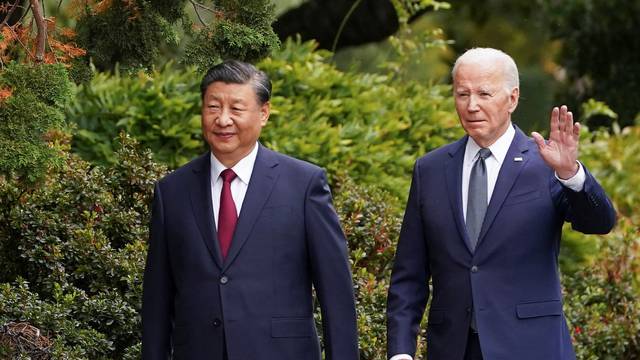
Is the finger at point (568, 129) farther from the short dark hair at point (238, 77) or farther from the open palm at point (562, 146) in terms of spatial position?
the short dark hair at point (238, 77)

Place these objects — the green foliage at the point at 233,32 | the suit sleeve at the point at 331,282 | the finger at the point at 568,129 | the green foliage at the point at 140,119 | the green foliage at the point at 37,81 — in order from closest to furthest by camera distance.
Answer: the finger at the point at 568,129 → the suit sleeve at the point at 331,282 → the green foliage at the point at 37,81 → the green foliage at the point at 233,32 → the green foliage at the point at 140,119

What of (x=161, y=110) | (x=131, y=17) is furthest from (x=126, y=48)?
(x=161, y=110)

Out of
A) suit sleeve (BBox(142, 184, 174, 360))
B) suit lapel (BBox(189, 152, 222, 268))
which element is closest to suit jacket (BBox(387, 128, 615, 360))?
suit lapel (BBox(189, 152, 222, 268))

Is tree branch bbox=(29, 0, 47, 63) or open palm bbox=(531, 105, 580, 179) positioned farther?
tree branch bbox=(29, 0, 47, 63)

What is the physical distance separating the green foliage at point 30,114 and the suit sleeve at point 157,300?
22.2 inches

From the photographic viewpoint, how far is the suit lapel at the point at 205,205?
463cm

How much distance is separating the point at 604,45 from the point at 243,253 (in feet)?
39.3

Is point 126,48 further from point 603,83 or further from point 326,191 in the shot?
point 603,83

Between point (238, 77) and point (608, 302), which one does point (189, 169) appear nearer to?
point (238, 77)

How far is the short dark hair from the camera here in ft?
15.1

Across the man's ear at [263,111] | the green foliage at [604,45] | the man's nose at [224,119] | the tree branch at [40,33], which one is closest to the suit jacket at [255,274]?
the man's ear at [263,111]

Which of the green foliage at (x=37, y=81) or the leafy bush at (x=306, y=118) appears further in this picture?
the leafy bush at (x=306, y=118)

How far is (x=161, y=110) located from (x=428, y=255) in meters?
3.36

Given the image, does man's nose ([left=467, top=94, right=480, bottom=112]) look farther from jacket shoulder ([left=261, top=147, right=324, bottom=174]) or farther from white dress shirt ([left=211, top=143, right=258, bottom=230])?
white dress shirt ([left=211, top=143, right=258, bottom=230])
